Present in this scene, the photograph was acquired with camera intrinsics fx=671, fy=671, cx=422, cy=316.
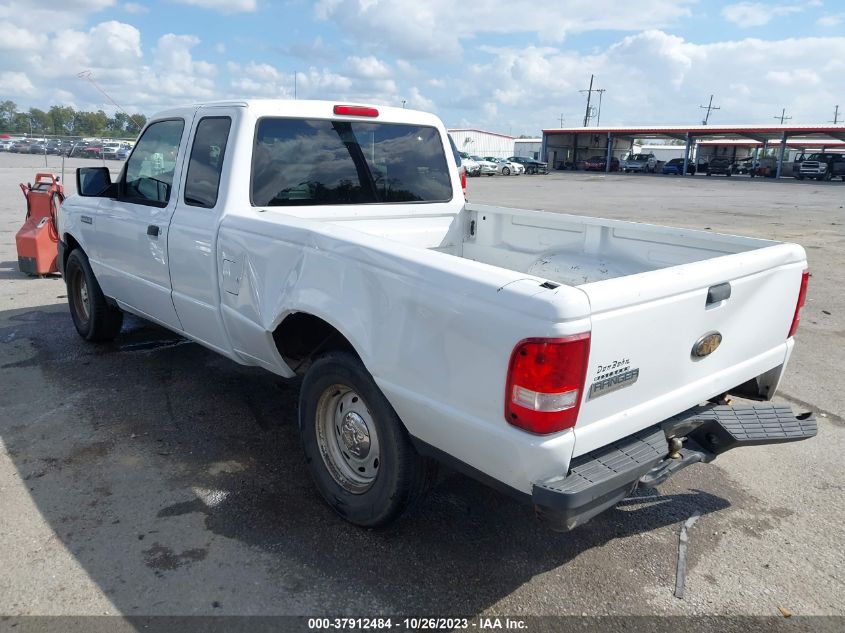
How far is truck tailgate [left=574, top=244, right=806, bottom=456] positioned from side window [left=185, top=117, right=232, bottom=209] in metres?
2.54

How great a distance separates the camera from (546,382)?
2279 millimetres

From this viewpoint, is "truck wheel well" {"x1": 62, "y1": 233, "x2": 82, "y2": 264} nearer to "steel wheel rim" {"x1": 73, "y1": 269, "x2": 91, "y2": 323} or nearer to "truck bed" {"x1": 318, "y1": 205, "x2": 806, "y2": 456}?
"steel wheel rim" {"x1": 73, "y1": 269, "x2": 91, "y2": 323}

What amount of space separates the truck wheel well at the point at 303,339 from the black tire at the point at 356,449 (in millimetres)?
116

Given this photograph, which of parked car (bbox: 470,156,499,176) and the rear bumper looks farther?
parked car (bbox: 470,156,499,176)

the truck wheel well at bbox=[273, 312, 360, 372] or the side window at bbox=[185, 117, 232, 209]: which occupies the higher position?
the side window at bbox=[185, 117, 232, 209]

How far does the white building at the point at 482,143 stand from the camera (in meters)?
68.0

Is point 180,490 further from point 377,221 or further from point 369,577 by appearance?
point 377,221

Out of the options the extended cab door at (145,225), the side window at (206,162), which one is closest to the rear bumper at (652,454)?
the side window at (206,162)

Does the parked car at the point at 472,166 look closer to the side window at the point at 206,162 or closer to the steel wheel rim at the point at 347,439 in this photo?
the side window at the point at 206,162

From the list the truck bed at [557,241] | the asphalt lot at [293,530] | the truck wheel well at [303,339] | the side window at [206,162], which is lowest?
the asphalt lot at [293,530]

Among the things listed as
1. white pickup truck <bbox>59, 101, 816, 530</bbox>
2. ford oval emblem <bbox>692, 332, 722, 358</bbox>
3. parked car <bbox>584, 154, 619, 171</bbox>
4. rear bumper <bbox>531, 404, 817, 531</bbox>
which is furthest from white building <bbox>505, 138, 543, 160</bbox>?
ford oval emblem <bbox>692, 332, 722, 358</bbox>

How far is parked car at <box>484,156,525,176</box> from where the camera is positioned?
48531mm

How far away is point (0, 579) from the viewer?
2.89m

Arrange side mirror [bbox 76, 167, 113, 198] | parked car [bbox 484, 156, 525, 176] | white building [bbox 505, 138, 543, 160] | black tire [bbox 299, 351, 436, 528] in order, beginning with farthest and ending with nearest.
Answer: white building [bbox 505, 138, 543, 160] → parked car [bbox 484, 156, 525, 176] → side mirror [bbox 76, 167, 113, 198] → black tire [bbox 299, 351, 436, 528]
